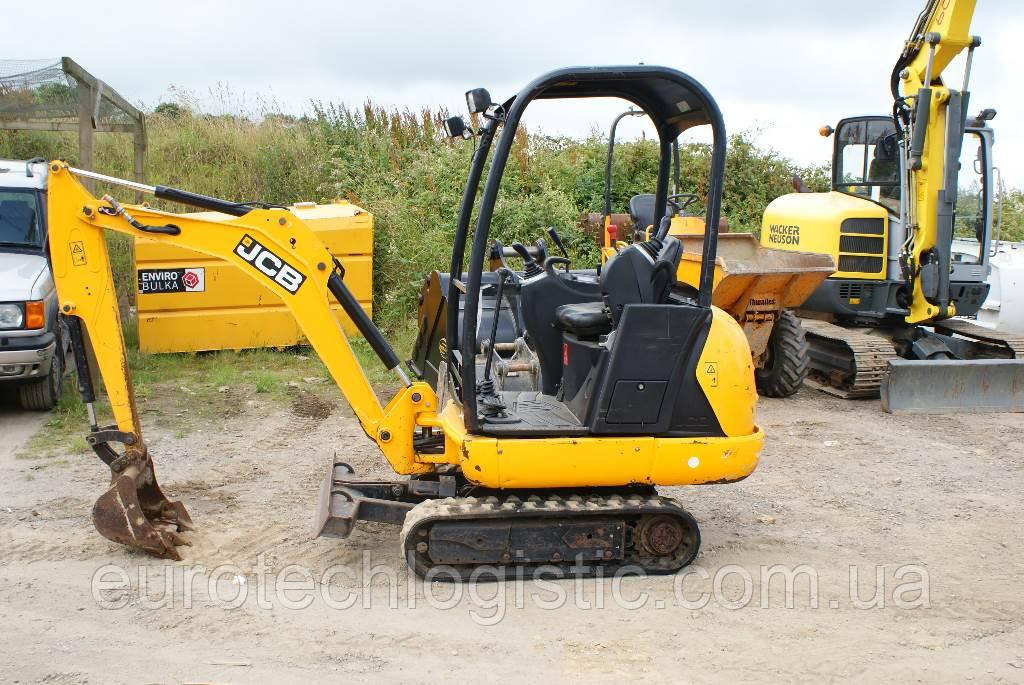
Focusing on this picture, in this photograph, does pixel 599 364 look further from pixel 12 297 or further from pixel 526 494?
pixel 12 297

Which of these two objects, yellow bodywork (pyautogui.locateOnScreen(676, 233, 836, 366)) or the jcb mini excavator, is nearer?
the jcb mini excavator

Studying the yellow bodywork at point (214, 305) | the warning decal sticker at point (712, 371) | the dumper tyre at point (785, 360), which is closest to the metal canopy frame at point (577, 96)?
the warning decal sticker at point (712, 371)

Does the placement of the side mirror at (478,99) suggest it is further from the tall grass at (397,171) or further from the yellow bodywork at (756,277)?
the tall grass at (397,171)

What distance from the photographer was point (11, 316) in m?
7.92

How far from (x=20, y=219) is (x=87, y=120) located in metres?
1.79

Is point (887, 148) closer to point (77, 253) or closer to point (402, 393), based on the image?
point (402, 393)

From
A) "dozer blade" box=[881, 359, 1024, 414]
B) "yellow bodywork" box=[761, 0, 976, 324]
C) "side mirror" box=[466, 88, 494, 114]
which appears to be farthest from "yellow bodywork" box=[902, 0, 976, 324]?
"side mirror" box=[466, 88, 494, 114]

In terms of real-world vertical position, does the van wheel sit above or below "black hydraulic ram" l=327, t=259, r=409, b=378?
below

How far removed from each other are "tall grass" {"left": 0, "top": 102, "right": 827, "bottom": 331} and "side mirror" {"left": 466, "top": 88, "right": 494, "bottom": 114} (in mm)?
7116

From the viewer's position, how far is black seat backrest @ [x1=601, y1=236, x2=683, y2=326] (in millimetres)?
5051

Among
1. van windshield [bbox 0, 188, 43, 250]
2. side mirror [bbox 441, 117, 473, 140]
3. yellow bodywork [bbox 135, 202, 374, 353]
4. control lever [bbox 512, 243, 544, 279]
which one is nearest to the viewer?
side mirror [bbox 441, 117, 473, 140]

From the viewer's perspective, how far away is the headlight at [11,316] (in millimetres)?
7906

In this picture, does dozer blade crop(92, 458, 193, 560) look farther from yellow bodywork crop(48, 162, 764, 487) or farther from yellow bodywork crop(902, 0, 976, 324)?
yellow bodywork crop(902, 0, 976, 324)

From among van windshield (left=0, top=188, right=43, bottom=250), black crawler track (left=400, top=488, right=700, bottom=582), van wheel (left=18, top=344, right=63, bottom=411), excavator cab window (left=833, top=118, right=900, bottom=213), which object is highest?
excavator cab window (left=833, top=118, right=900, bottom=213)
